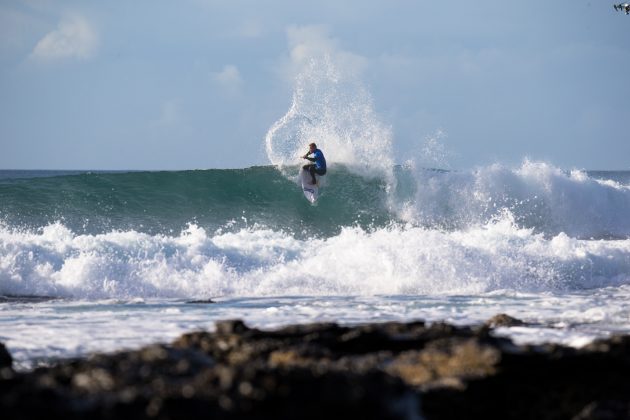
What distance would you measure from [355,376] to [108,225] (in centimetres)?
1648

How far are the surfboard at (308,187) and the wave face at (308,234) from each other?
1.00 ft

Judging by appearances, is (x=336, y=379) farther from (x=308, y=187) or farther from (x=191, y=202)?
(x=191, y=202)

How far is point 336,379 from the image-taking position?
3.70m

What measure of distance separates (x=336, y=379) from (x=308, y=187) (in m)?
17.1

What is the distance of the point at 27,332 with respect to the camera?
307 inches

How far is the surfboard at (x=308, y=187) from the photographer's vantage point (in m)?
20.6

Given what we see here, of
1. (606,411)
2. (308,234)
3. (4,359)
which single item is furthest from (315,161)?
(606,411)

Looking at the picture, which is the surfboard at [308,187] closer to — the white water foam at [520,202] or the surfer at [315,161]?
the surfer at [315,161]

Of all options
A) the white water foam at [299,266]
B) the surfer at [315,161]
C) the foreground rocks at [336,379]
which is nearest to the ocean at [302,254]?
the white water foam at [299,266]

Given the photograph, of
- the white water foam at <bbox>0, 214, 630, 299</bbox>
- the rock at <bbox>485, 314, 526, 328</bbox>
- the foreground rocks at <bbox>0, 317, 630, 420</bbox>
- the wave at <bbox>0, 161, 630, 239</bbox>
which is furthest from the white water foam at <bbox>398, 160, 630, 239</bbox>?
the foreground rocks at <bbox>0, 317, 630, 420</bbox>

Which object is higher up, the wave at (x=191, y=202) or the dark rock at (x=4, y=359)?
the wave at (x=191, y=202)

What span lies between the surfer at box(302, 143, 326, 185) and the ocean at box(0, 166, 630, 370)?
997mm

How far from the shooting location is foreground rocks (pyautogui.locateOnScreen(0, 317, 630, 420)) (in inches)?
136

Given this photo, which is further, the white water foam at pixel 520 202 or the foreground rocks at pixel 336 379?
the white water foam at pixel 520 202
